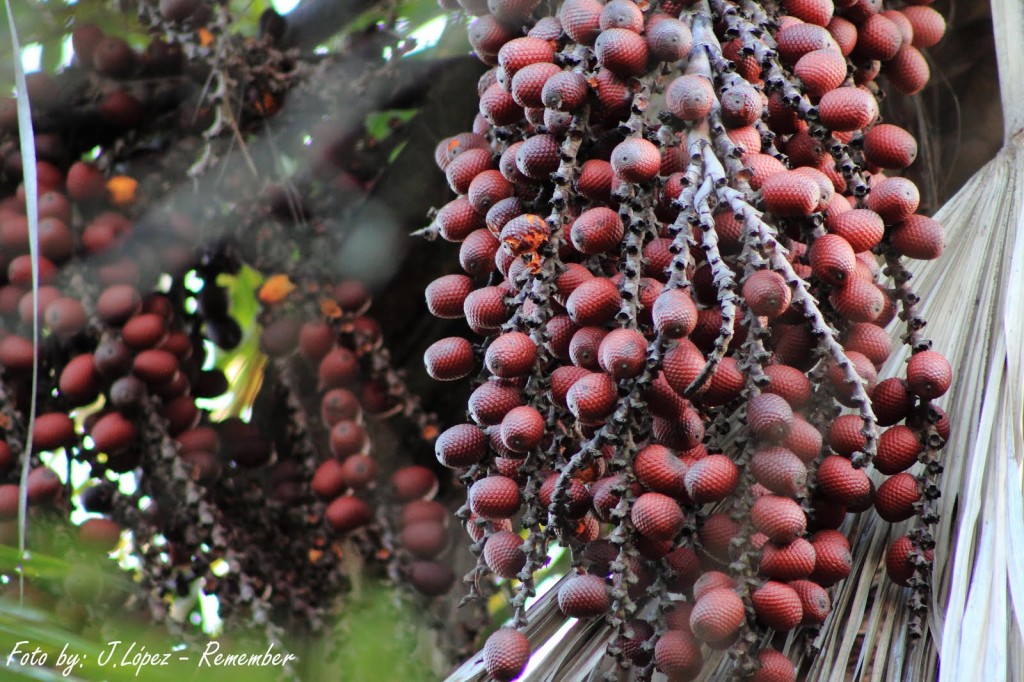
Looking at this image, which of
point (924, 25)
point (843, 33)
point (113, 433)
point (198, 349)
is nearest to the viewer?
point (843, 33)

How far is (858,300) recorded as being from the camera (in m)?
1.18

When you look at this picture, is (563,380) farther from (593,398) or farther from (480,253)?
(480,253)

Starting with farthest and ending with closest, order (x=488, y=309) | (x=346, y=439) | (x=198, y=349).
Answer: (x=198, y=349), (x=346, y=439), (x=488, y=309)

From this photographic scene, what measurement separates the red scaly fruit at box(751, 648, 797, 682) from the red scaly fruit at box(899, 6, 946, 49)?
82 centimetres

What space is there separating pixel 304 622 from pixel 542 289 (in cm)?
97

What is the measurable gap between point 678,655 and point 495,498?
0.23 meters

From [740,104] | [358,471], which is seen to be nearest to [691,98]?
[740,104]

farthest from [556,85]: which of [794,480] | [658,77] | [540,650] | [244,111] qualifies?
[244,111]

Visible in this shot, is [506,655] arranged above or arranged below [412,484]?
above

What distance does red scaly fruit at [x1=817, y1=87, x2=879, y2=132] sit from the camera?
1250 mm

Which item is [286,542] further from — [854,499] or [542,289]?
[854,499]

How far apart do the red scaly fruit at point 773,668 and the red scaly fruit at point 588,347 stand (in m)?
0.31

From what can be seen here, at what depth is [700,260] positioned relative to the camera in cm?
121

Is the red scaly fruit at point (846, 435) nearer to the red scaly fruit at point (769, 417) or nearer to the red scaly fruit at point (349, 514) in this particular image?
the red scaly fruit at point (769, 417)
